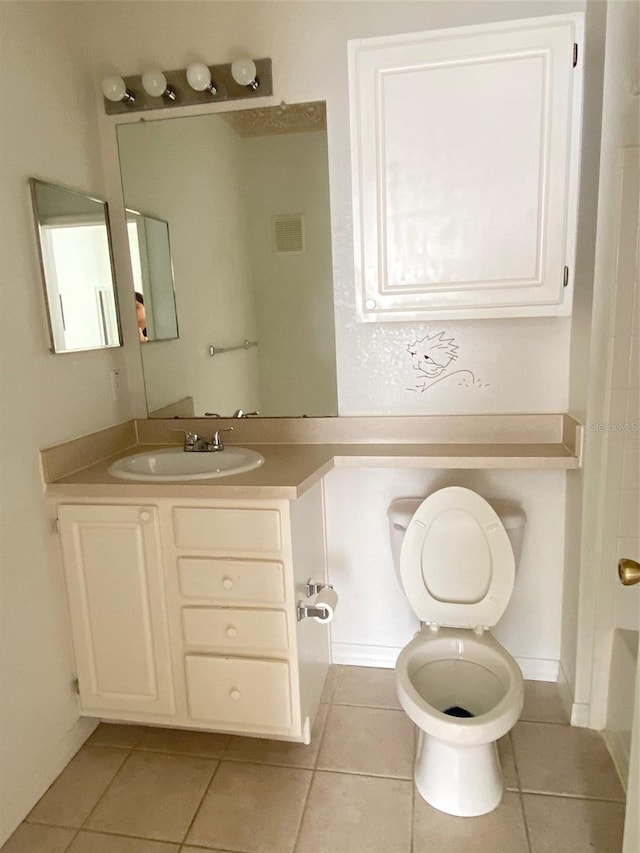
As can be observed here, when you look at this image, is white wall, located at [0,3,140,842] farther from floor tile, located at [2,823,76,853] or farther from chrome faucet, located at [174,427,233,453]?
chrome faucet, located at [174,427,233,453]

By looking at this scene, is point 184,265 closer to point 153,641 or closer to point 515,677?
point 153,641

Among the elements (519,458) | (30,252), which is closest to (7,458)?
(30,252)

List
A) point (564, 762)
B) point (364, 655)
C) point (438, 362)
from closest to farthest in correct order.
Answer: point (564, 762)
point (438, 362)
point (364, 655)

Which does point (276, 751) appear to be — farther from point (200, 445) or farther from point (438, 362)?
point (438, 362)

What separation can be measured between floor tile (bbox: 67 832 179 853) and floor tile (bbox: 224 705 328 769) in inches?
12.6

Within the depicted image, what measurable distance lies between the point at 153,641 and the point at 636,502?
145 cm

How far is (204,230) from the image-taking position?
6.30 ft

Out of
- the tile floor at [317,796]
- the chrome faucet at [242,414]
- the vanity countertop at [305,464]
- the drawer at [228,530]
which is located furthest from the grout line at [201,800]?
the chrome faucet at [242,414]

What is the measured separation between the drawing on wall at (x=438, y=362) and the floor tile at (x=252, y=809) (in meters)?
1.28

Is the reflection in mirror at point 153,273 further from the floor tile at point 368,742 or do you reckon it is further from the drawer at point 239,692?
the floor tile at point 368,742

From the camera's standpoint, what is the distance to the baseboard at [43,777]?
4.78ft

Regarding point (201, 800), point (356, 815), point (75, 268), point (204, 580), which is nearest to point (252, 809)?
point (201, 800)

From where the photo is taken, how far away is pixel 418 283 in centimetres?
154

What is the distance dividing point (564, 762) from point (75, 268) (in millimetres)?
2120
